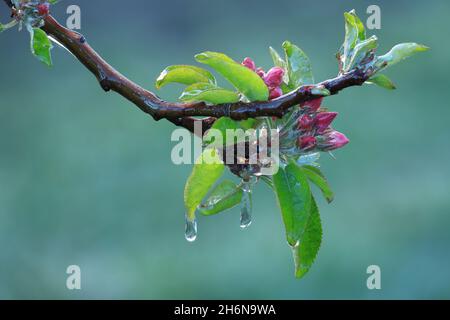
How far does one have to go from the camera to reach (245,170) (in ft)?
1.80

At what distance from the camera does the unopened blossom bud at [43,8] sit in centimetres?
56

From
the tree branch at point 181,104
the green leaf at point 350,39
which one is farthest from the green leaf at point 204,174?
the green leaf at point 350,39

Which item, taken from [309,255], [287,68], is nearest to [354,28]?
[287,68]

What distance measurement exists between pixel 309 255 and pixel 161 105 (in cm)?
19

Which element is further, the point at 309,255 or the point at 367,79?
the point at 309,255

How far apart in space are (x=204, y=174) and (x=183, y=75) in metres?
0.10

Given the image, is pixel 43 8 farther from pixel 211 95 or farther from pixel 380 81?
pixel 380 81

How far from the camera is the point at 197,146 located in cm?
52

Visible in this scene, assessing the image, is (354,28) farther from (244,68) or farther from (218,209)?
(218,209)

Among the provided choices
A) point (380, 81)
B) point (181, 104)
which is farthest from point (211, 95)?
point (380, 81)

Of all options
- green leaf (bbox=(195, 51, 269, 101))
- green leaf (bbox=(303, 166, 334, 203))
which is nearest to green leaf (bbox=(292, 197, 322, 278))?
green leaf (bbox=(303, 166, 334, 203))

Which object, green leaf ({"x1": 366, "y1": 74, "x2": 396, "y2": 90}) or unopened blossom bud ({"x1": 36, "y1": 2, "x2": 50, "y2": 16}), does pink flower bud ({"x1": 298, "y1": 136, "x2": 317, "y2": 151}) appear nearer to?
green leaf ({"x1": 366, "y1": 74, "x2": 396, "y2": 90})

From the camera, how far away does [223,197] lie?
58 cm

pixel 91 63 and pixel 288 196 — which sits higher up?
pixel 91 63
